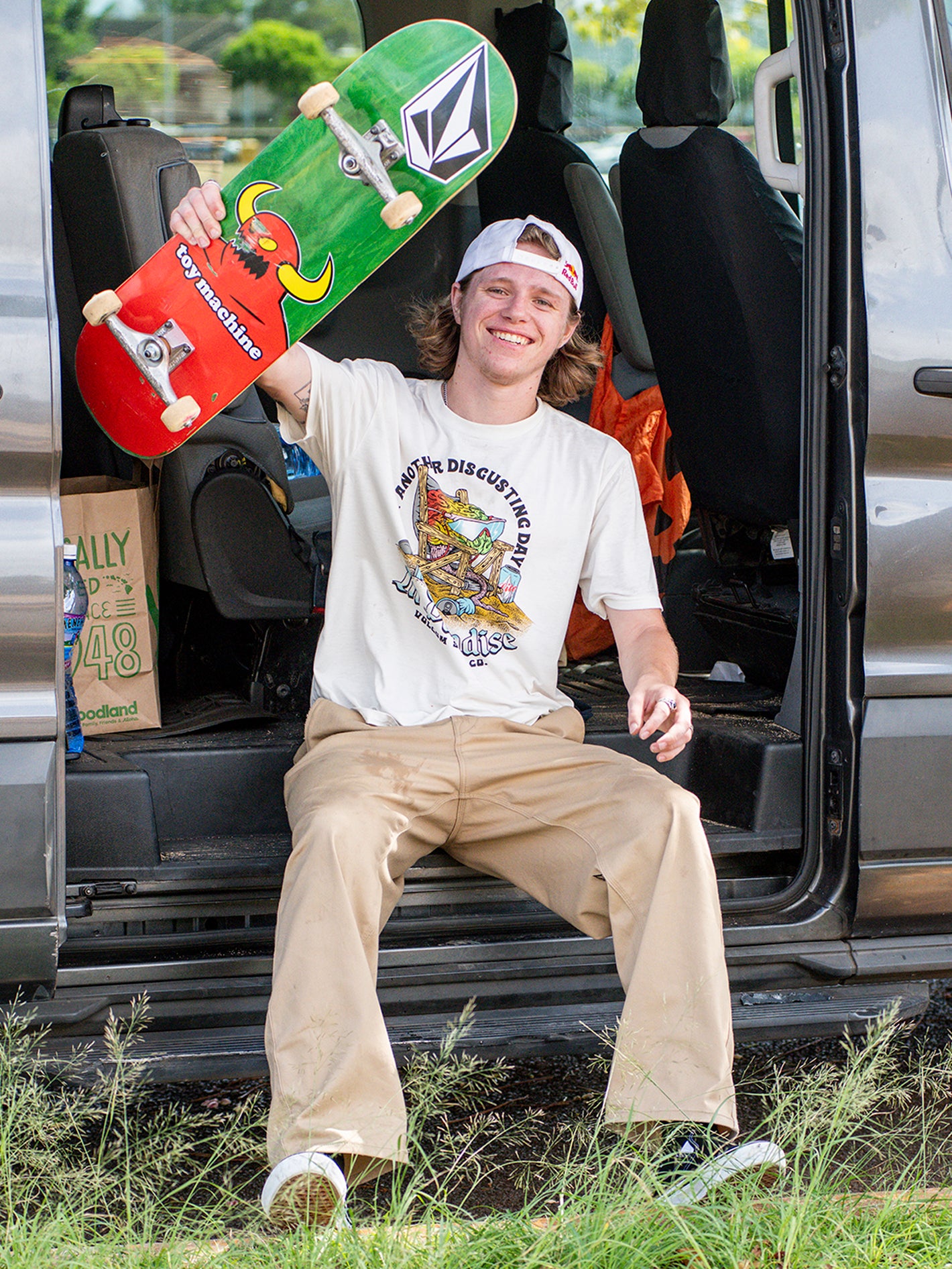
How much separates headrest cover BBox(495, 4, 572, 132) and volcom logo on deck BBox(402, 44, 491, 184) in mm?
1684

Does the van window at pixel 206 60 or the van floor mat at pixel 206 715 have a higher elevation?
the van window at pixel 206 60

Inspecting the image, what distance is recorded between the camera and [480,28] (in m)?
4.10

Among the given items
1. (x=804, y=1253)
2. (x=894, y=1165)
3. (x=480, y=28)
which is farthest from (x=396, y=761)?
(x=480, y=28)

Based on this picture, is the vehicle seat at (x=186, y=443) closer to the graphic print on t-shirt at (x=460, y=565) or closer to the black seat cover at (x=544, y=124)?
the graphic print on t-shirt at (x=460, y=565)

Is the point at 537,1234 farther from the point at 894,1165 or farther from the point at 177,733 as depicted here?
the point at 177,733

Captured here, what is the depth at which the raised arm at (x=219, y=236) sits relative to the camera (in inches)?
91.7

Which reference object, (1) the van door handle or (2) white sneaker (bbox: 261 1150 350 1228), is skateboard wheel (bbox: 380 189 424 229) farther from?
(2) white sneaker (bbox: 261 1150 350 1228)

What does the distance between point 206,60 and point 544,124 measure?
104 cm

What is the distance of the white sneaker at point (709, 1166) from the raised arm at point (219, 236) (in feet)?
4.49

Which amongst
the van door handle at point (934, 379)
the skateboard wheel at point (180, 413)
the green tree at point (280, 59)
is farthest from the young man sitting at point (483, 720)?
the green tree at point (280, 59)

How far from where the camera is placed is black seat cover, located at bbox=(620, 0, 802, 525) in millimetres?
2791

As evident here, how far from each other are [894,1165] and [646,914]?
2.61 feet

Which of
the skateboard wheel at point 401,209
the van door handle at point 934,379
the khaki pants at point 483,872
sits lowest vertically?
the khaki pants at point 483,872

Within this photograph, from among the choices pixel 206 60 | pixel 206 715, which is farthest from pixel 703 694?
pixel 206 60
